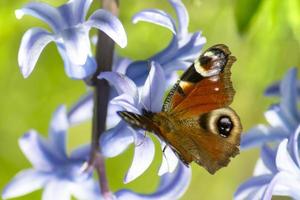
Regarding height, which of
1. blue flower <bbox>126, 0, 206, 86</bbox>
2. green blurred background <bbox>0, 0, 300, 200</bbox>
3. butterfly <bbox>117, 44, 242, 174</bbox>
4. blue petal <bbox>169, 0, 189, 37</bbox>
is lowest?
green blurred background <bbox>0, 0, 300, 200</bbox>

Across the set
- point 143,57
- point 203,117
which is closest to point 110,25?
point 203,117

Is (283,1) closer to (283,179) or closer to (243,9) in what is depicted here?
(243,9)

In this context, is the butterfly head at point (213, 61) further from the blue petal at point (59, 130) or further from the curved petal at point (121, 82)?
the blue petal at point (59, 130)

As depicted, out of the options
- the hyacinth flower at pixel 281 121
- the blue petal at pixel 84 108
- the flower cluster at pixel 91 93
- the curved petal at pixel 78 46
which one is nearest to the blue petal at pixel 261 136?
the hyacinth flower at pixel 281 121

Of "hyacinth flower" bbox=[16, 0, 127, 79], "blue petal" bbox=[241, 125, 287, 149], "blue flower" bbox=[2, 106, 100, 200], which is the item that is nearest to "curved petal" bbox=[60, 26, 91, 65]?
"hyacinth flower" bbox=[16, 0, 127, 79]

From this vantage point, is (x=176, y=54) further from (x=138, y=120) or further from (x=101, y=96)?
(x=138, y=120)

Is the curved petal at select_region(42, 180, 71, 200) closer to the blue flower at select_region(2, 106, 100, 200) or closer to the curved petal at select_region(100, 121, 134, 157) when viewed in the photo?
the blue flower at select_region(2, 106, 100, 200)
